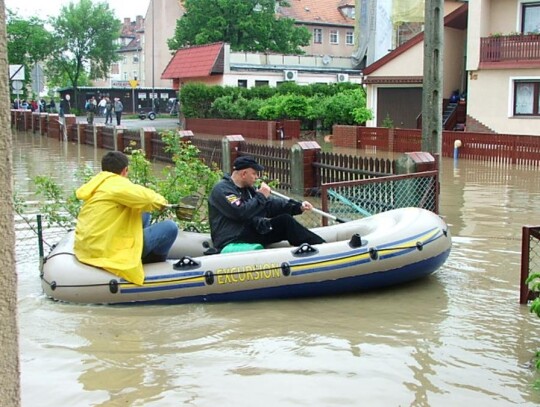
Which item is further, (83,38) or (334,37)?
(334,37)

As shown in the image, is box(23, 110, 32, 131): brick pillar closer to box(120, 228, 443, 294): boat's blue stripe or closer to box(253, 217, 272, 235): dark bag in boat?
box(253, 217, 272, 235): dark bag in boat

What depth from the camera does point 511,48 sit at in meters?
27.6

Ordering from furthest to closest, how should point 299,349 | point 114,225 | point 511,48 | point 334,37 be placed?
1. point 334,37
2. point 511,48
3. point 114,225
4. point 299,349

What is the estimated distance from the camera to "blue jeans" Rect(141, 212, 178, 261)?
22.9ft

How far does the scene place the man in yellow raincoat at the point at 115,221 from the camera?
659 cm

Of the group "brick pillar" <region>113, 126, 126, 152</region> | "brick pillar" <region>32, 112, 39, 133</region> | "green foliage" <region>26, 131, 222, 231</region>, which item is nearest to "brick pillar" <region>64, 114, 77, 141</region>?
"brick pillar" <region>32, 112, 39, 133</region>

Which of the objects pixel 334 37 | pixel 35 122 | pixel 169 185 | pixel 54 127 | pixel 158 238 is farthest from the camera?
pixel 334 37

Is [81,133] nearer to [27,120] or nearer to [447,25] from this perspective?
[27,120]

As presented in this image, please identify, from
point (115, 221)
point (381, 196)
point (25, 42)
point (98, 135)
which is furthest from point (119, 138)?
point (25, 42)

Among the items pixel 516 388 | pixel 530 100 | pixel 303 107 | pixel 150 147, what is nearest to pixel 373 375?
pixel 516 388

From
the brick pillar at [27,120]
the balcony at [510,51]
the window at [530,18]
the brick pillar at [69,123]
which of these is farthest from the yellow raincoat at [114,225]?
the brick pillar at [27,120]

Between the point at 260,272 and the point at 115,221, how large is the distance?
135 centimetres

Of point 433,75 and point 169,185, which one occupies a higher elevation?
point 433,75

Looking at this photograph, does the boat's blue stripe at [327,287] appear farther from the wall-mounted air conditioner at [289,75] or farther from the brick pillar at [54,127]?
the wall-mounted air conditioner at [289,75]
